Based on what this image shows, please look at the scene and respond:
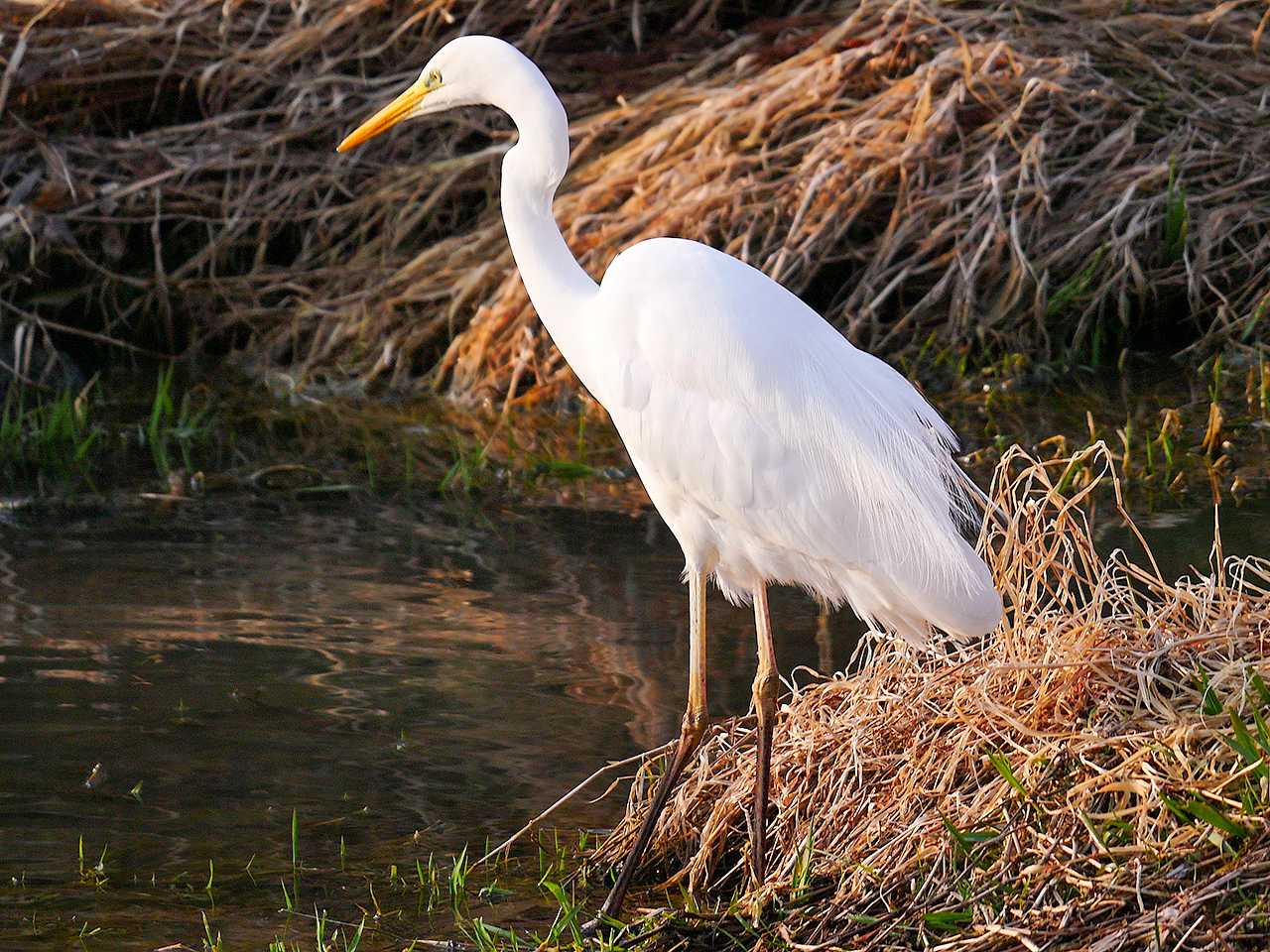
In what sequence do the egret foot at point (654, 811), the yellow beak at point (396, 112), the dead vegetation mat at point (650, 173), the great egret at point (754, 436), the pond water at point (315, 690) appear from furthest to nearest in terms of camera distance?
the dead vegetation mat at point (650, 173) → the yellow beak at point (396, 112) → the pond water at point (315, 690) → the great egret at point (754, 436) → the egret foot at point (654, 811)

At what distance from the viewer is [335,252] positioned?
8305mm

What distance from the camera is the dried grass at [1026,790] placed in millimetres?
2545

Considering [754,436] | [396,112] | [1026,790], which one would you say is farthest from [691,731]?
[396,112]

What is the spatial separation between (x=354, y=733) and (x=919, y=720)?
143 cm

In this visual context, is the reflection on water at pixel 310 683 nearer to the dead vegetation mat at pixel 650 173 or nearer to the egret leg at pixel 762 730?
the egret leg at pixel 762 730

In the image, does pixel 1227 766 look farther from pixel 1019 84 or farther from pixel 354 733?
pixel 1019 84

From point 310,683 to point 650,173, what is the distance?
12.2 ft

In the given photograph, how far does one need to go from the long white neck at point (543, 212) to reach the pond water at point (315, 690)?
0.99 metres

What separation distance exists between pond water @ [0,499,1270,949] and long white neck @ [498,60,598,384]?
39.0 inches

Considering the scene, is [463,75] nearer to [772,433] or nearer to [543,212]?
[543,212]

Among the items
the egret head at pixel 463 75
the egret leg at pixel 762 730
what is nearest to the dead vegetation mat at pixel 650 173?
the egret head at pixel 463 75

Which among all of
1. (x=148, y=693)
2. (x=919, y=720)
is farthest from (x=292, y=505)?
(x=919, y=720)

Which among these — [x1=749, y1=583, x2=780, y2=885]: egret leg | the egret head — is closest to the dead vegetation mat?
the egret head

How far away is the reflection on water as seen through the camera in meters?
3.47
